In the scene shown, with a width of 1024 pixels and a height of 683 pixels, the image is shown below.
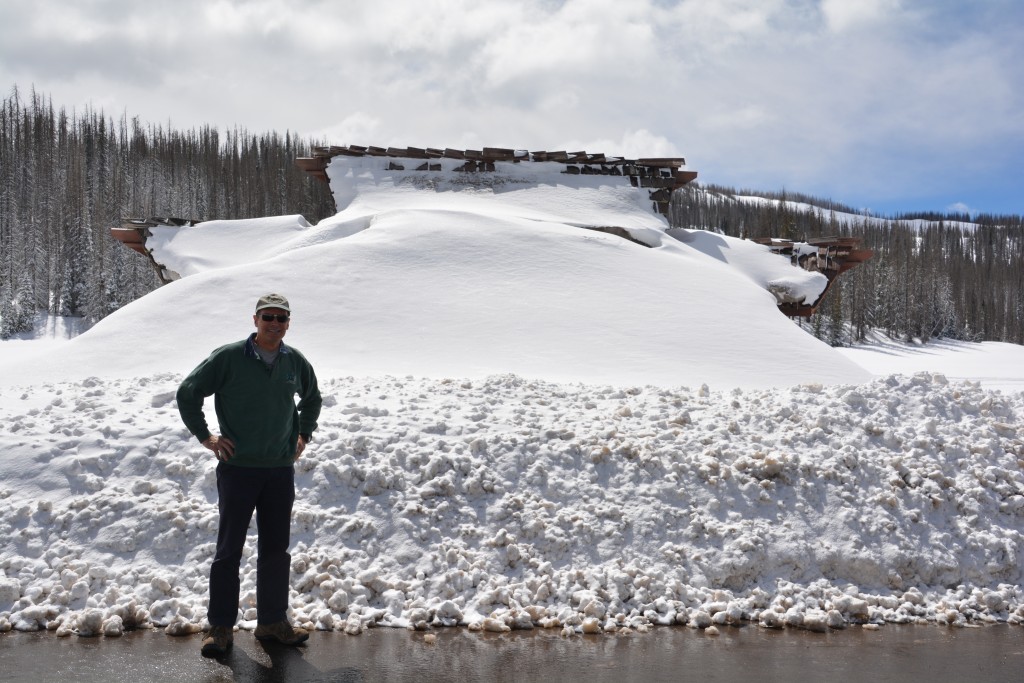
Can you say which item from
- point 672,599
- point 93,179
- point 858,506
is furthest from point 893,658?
point 93,179

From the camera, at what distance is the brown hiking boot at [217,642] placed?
15.4ft

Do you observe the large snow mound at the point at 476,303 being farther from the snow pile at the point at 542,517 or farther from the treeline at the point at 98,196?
A: the treeline at the point at 98,196

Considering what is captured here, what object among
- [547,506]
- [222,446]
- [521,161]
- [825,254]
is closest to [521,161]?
[521,161]

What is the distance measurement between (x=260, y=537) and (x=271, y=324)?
4.44 ft

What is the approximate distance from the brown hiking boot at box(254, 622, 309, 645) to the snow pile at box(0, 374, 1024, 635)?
37 cm

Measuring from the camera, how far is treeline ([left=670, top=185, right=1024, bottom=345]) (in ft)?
260

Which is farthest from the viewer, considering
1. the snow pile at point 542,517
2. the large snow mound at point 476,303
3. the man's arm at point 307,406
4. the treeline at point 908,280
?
the treeline at point 908,280

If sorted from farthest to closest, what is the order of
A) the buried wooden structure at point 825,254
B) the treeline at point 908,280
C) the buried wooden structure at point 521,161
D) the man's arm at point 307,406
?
the treeline at point 908,280
the buried wooden structure at point 521,161
the buried wooden structure at point 825,254
the man's arm at point 307,406

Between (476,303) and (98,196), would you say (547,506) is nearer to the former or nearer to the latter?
(476,303)

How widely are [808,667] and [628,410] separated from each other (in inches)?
145

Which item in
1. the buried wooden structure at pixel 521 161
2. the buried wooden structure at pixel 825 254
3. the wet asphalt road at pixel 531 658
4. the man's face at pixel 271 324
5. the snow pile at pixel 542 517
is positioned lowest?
the wet asphalt road at pixel 531 658

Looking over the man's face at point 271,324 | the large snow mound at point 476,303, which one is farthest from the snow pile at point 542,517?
the large snow mound at point 476,303

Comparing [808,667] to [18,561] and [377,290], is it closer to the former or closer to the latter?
[18,561]

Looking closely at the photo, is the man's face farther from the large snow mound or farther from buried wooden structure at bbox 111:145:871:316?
buried wooden structure at bbox 111:145:871:316
